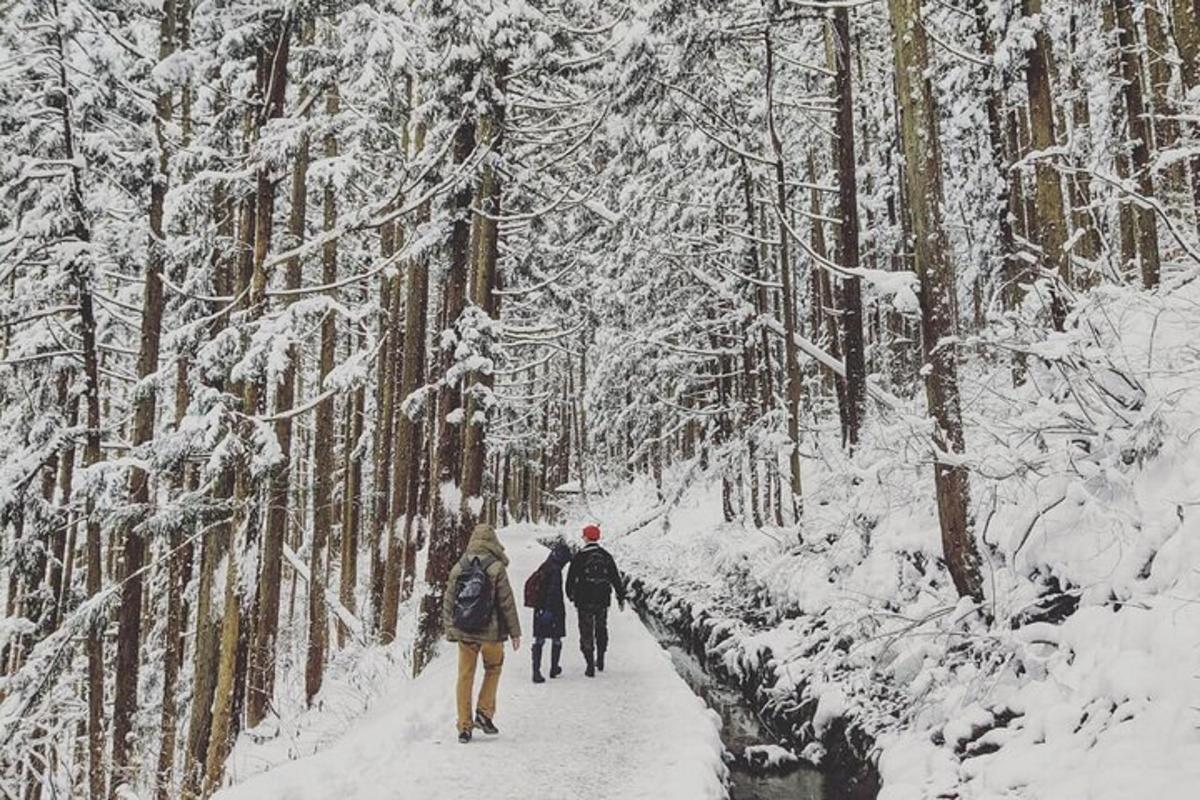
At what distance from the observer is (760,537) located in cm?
1725

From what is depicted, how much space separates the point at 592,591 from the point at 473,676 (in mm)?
3432

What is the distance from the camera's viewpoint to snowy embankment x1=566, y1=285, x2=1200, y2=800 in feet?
16.6

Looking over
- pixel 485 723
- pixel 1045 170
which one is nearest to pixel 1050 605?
pixel 485 723

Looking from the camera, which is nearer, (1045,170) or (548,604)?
(1045,170)

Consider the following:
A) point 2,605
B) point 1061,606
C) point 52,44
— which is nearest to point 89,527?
point 52,44

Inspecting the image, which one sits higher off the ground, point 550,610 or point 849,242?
point 849,242

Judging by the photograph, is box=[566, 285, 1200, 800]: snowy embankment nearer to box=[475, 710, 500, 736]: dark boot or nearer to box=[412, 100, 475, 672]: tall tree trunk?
box=[475, 710, 500, 736]: dark boot

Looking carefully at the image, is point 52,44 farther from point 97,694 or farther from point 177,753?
point 177,753

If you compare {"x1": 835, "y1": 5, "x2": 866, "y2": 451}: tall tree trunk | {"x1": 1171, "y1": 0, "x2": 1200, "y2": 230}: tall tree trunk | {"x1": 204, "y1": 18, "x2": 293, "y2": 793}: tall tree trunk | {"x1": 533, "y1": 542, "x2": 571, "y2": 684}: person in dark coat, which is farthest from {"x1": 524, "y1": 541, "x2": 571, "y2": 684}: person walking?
{"x1": 1171, "y1": 0, "x2": 1200, "y2": 230}: tall tree trunk

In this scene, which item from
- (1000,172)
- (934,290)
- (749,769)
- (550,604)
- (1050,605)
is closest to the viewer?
(1050,605)

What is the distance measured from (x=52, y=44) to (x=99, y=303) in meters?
3.94

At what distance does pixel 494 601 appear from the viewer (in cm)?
814

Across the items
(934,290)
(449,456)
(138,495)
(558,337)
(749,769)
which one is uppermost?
(558,337)

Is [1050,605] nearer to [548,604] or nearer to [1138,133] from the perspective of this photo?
[548,604]
